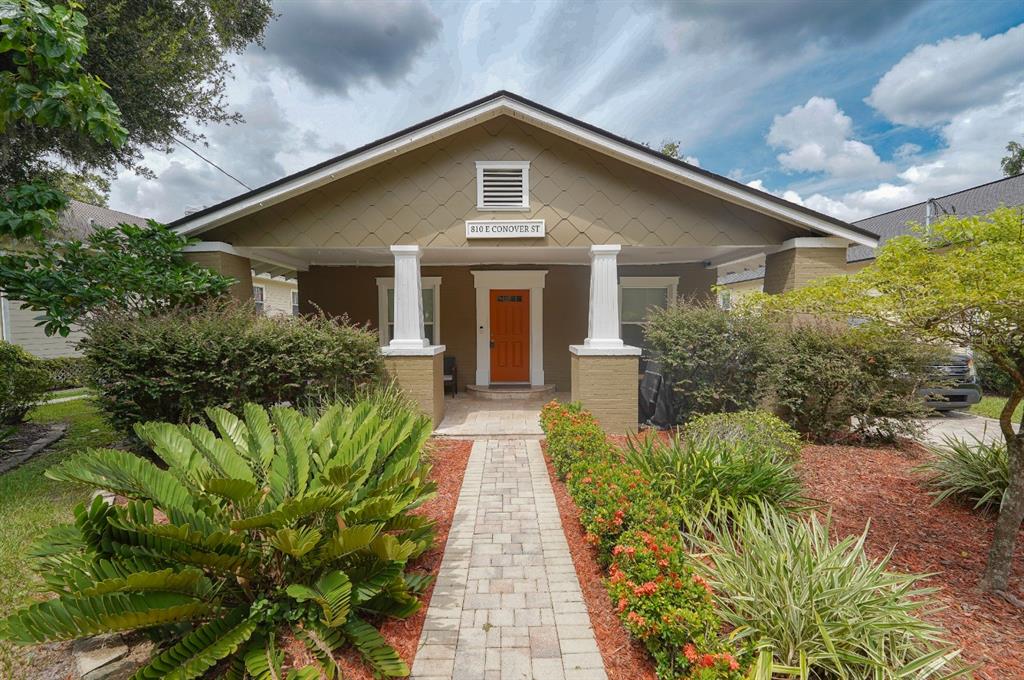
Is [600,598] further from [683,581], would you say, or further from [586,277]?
[586,277]

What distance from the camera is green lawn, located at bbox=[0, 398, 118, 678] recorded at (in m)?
3.03

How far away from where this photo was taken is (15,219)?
16.6ft

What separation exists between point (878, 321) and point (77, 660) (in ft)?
19.5

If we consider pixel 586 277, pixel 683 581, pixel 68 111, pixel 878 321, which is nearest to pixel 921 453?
pixel 878 321

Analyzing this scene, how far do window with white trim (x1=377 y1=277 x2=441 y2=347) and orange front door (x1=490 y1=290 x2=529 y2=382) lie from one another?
1387 millimetres

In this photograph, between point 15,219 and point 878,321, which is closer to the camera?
point 878,321

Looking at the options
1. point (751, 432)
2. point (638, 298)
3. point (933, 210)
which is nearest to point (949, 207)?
point (933, 210)

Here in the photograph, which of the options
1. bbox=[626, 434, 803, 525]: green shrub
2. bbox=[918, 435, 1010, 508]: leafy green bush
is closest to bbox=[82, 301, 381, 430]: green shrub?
bbox=[626, 434, 803, 525]: green shrub

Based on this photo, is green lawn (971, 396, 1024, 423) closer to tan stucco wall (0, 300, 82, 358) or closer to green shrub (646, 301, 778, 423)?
green shrub (646, 301, 778, 423)

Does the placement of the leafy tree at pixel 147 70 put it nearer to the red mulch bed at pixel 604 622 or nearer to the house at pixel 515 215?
the house at pixel 515 215

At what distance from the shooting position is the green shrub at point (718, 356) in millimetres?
6746

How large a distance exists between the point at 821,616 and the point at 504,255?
775cm

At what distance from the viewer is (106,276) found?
234 inches

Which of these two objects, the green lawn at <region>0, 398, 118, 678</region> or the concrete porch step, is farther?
the concrete porch step
